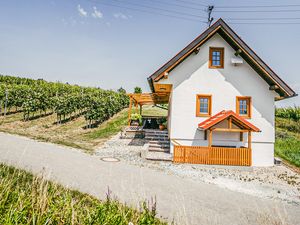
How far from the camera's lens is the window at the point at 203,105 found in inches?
540

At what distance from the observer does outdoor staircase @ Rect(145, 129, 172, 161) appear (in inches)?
499

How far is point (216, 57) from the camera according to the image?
45.8 feet

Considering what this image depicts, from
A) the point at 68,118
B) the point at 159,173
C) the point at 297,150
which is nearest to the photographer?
the point at 159,173

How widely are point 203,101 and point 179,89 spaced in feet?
5.82

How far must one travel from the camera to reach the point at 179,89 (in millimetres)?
13789

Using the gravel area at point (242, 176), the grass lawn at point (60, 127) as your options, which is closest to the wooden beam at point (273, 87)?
the gravel area at point (242, 176)

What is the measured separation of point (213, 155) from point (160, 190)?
5.71 metres

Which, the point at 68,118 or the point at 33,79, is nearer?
the point at 68,118

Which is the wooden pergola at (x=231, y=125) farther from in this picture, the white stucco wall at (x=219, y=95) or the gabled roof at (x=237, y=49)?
the gabled roof at (x=237, y=49)

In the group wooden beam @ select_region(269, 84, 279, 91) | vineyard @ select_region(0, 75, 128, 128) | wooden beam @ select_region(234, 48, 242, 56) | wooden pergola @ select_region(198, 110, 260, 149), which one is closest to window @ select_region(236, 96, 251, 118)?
wooden pergola @ select_region(198, 110, 260, 149)

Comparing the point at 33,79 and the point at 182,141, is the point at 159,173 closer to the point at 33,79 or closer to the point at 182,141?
the point at 182,141

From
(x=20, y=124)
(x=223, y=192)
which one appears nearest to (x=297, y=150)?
(x=223, y=192)

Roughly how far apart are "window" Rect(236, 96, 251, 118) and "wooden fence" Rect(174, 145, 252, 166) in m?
2.72

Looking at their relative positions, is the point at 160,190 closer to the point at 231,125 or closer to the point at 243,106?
the point at 231,125
